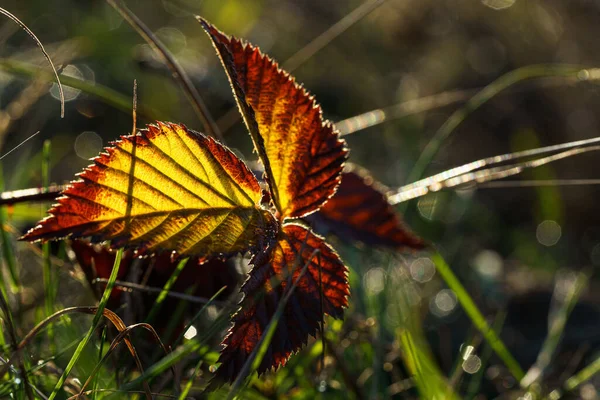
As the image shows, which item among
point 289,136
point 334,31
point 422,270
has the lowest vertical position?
point 422,270

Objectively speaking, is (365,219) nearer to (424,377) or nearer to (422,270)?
(424,377)

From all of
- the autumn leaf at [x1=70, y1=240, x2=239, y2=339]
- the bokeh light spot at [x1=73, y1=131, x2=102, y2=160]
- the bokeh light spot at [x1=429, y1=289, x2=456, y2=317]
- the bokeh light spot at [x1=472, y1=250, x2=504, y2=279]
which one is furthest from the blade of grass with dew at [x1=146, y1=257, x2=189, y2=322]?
the bokeh light spot at [x1=73, y1=131, x2=102, y2=160]

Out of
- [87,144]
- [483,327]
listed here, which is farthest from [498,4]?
[483,327]

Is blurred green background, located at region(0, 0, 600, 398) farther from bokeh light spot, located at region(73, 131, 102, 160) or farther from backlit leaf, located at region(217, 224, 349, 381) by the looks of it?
backlit leaf, located at region(217, 224, 349, 381)

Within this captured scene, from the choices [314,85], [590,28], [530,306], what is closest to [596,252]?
[530,306]

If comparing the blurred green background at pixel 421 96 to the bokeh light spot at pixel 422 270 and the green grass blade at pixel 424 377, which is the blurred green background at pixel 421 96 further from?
the green grass blade at pixel 424 377

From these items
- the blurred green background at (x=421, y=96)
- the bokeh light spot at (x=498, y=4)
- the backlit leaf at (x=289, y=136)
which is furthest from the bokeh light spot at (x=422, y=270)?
the bokeh light spot at (x=498, y=4)
